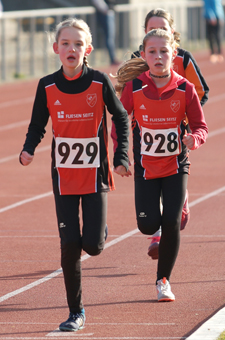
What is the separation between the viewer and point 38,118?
18.3 ft

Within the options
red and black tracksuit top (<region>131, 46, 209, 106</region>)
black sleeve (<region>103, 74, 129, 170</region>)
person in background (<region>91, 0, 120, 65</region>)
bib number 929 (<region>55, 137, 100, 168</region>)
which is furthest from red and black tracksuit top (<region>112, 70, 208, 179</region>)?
person in background (<region>91, 0, 120, 65</region>)

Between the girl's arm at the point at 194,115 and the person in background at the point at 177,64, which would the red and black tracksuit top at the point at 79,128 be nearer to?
the girl's arm at the point at 194,115

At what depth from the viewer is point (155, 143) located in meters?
6.12

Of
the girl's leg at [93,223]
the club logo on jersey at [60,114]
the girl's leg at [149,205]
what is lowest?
the girl's leg at [149,205]

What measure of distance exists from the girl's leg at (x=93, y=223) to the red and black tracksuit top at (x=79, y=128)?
0.23 feet

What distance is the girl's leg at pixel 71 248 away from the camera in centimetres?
539

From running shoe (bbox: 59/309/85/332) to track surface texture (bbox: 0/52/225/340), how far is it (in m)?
0.04

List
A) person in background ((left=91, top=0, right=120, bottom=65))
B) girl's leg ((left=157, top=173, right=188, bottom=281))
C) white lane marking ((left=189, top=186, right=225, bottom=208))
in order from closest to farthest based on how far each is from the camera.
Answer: girl's leg ((left=157, top=173, right=188, bottom=281)) < white lane marking ((left=189, top=186, right=225, bottom=208)) < person in background ((left=91, top=0, right=120, bottom=65))

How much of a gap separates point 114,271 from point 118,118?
6.20ft

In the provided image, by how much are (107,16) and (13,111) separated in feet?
21.2

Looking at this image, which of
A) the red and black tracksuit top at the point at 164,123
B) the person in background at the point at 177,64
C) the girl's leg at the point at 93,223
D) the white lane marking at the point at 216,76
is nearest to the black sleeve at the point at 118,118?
the girl's leg at the point at 93,223

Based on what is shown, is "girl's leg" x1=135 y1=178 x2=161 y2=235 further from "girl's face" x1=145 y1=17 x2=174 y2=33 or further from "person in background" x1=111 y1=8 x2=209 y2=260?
"girl's face" x1=145 y1=17 x2=174 y2=33

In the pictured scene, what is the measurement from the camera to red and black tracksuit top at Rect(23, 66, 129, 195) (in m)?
5.47

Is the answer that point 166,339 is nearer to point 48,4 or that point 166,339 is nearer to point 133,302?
point 133,302
